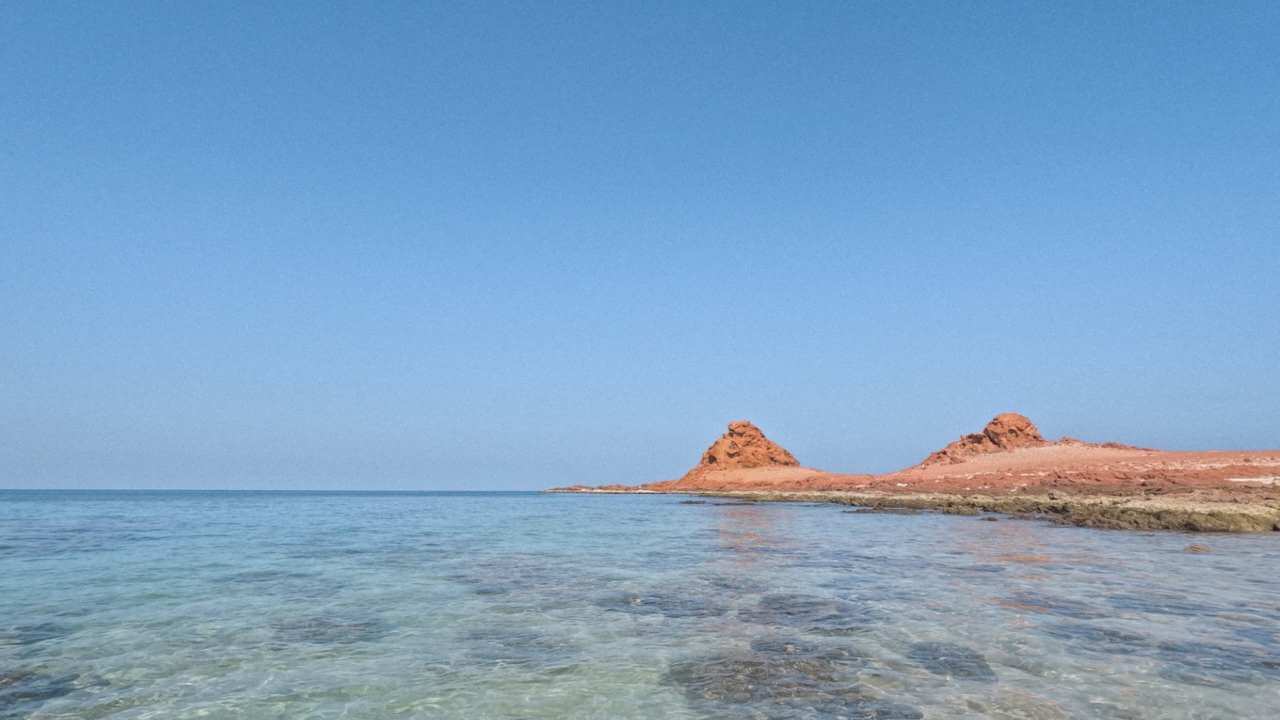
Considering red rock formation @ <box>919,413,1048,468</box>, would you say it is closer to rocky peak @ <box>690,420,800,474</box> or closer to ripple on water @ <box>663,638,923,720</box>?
rocky peak @ <box>690,420,800,474</box>

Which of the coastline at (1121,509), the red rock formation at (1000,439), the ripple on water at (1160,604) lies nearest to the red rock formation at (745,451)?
the red rock formation at (1000,439)

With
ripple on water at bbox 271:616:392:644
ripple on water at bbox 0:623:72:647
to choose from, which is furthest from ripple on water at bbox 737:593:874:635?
ripple on water at bbox 0:623:72:647

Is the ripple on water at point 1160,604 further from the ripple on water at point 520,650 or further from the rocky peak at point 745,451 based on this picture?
the rocky peak at point 745,451

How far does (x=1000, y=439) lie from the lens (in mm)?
66750

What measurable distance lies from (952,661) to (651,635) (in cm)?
412

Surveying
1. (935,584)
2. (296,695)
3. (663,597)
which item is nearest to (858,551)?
(935,584)

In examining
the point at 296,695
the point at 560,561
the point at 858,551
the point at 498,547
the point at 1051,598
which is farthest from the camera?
the point at 498,547

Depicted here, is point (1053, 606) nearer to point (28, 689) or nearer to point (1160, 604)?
point (1160, 604)

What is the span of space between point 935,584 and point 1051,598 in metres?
2.28

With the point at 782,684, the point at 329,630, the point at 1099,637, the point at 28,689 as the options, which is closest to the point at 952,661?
the point at 782,684

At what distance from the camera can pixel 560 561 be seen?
60.8ft

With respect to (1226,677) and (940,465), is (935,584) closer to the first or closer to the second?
(1226,677)

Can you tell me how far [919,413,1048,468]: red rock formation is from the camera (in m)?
65.8

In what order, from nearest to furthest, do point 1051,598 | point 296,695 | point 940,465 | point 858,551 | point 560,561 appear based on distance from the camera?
point 296,695 → point 1051,598 → point 560,561 → point 858,551 → point 940,465
